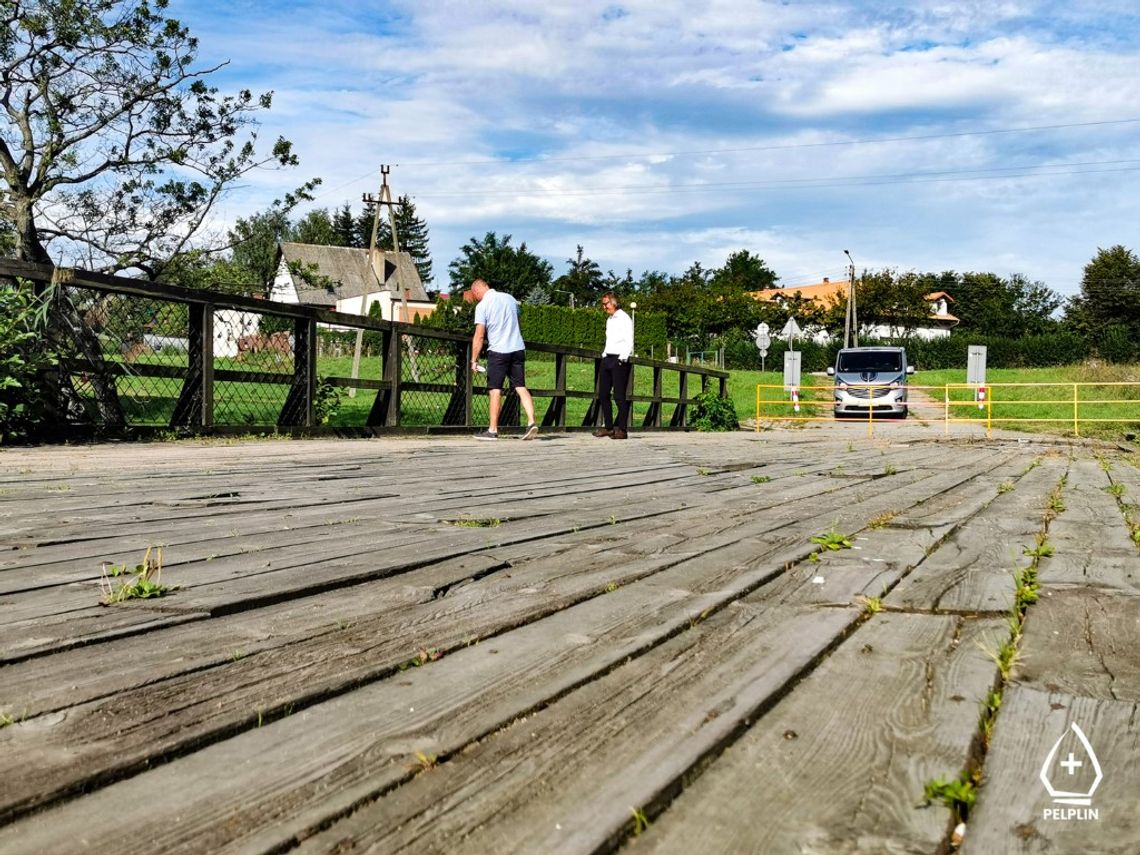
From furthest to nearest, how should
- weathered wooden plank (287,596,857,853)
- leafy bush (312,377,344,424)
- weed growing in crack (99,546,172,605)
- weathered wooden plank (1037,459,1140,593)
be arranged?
leafy bush (312,377,344,424) → weathered wooden plank (1037,459,1140,593) → weed growing in crack (99,546,172,605) → weathered wooden plank (287,596,857,853)

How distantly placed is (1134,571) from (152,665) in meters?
2.63

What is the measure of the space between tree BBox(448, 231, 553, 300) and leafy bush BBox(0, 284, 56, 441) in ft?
258

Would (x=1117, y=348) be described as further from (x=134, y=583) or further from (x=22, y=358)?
(x=134, y=583)

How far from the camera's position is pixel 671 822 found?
1.14 metres

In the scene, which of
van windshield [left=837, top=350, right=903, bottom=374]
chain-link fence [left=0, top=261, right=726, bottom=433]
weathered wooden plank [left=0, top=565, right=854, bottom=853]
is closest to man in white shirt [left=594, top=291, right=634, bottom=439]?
chain-link fence [left=0, top=261, right=726, bottom=433]

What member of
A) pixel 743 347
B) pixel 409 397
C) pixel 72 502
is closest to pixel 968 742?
pixel 72 502

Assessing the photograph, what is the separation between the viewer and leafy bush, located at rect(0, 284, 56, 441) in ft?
20.2

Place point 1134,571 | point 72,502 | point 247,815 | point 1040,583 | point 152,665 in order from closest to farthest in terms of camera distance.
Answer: point 247,815
point 152,665
point 1040,583
point 1134,571
point 72,502

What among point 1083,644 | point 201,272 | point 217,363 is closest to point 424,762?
point 1083,644

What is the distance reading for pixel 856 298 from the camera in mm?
65812

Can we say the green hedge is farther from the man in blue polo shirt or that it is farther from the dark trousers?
the man in blue polo shirt

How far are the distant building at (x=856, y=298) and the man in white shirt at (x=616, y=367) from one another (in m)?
52.8

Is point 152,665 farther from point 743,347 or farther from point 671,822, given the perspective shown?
point 743,347

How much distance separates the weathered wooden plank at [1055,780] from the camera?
44.8 inches
